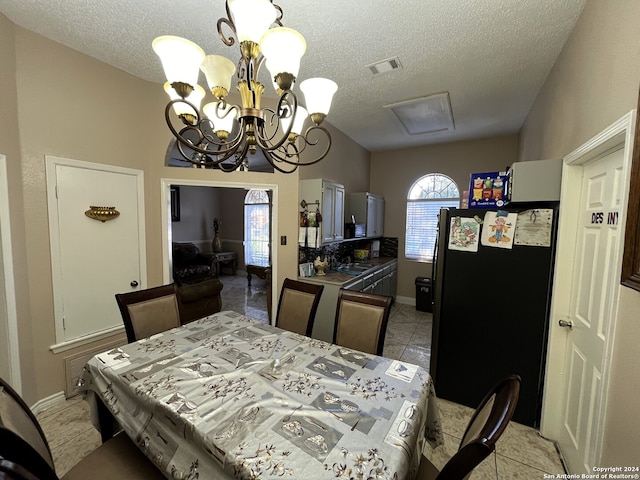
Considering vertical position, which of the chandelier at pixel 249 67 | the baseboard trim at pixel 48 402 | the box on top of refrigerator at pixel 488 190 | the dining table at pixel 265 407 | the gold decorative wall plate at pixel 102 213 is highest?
the chandelier at pixel 249 67

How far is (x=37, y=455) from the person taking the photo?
0.92 metres

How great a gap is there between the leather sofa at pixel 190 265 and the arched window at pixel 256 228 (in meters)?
1.17

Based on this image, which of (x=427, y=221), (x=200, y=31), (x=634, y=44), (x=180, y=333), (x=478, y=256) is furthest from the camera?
(x=427, y=221)

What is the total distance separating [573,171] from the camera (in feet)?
5.86

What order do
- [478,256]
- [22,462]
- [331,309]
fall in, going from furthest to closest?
[331,309], [478,256], [22,462]

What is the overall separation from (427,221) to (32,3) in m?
5.14

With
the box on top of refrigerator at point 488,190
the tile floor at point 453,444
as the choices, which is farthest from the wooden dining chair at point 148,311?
the box on top of refrigerator at point 488,190

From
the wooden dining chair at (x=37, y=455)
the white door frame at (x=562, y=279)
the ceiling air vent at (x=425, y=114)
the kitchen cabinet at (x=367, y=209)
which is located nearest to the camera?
the wooden dining chair at (x=37, y=455)

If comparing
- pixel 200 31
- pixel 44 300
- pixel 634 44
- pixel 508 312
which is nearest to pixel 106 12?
pixel 200 31

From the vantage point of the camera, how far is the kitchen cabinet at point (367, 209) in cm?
450

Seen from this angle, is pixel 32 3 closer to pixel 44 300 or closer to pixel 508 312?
pixel 44 300

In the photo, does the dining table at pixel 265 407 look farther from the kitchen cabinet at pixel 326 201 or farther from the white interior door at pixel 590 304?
the kitchen cabinet at pixel 326 201

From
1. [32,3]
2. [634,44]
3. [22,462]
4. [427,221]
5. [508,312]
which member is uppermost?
[32,3]

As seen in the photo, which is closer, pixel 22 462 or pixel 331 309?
pixel 22 462
